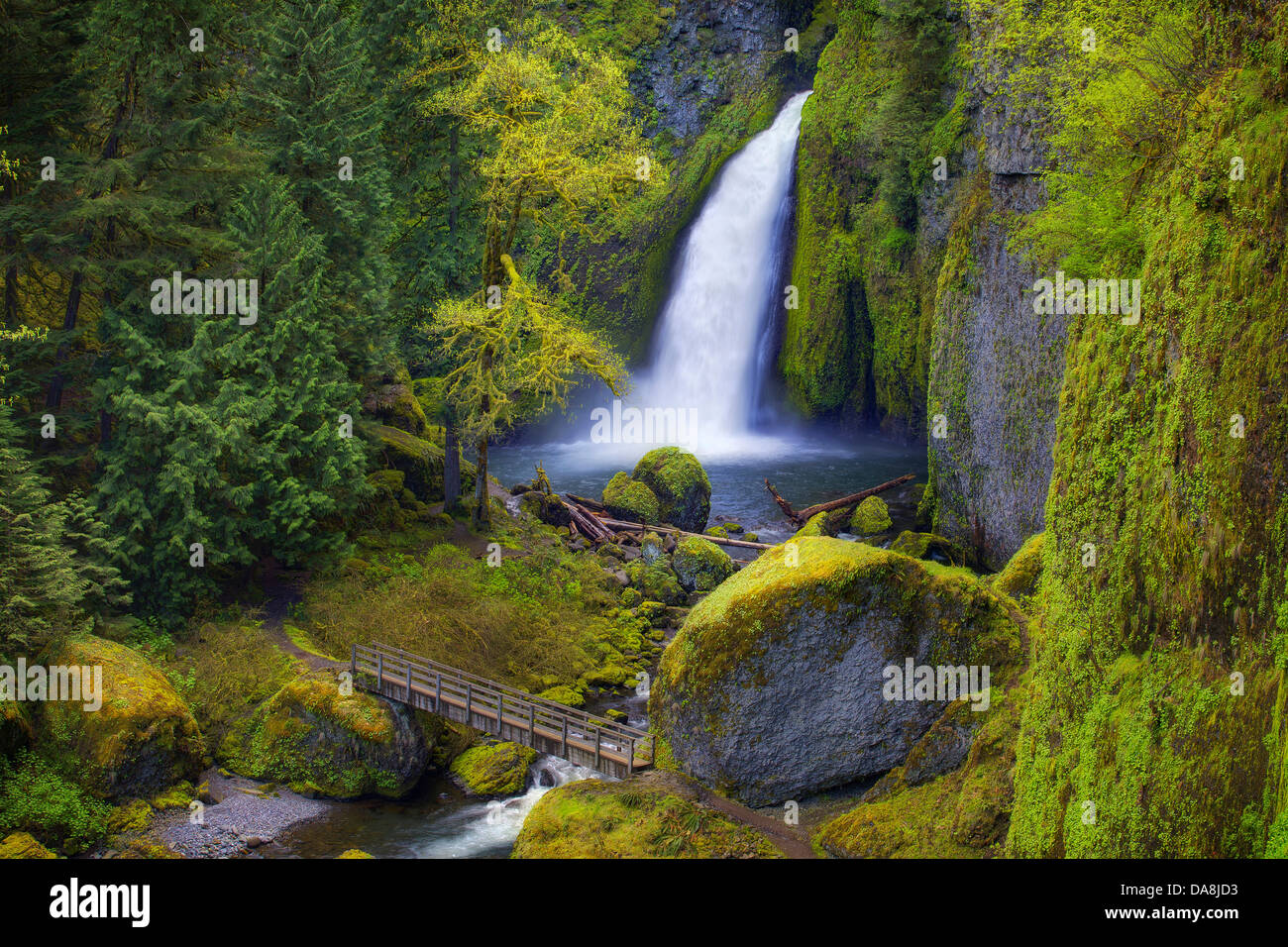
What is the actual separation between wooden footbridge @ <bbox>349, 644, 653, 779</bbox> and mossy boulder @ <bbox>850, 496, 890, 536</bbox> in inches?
510

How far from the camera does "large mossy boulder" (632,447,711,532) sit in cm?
2792

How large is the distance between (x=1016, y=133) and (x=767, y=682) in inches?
572

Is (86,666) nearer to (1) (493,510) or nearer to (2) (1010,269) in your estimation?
(1) (493,510)

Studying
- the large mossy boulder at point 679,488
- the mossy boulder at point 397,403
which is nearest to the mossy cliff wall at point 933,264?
the large mossy boulder at point 679,488

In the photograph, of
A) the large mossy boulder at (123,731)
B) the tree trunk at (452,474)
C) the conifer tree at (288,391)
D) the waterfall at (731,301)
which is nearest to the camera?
the large mossy boulder at (123,731)

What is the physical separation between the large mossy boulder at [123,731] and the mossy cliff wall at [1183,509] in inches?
467

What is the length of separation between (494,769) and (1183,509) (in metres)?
11.3

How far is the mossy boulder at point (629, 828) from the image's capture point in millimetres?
11680

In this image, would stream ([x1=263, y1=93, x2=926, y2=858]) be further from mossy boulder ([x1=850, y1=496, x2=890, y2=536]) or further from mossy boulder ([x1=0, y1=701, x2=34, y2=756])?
mossy boulder ([x1=0, y1=701, x2=34, y2=756])

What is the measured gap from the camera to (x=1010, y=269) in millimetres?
22078

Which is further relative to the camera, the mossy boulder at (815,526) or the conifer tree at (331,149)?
the mossy boulder at (815,526)

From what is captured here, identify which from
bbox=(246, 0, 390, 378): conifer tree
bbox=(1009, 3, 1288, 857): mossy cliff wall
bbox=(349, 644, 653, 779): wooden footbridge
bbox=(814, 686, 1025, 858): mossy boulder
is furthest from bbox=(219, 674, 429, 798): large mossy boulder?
bbox=(1009, 3, 1288, 857): mossy cliff wall

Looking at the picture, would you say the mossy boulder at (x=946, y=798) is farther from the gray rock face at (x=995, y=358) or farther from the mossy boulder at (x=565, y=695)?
the gray rock face at (x=995, y=358)

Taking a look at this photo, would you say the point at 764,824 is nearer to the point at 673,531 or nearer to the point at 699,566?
the point at 699,566
